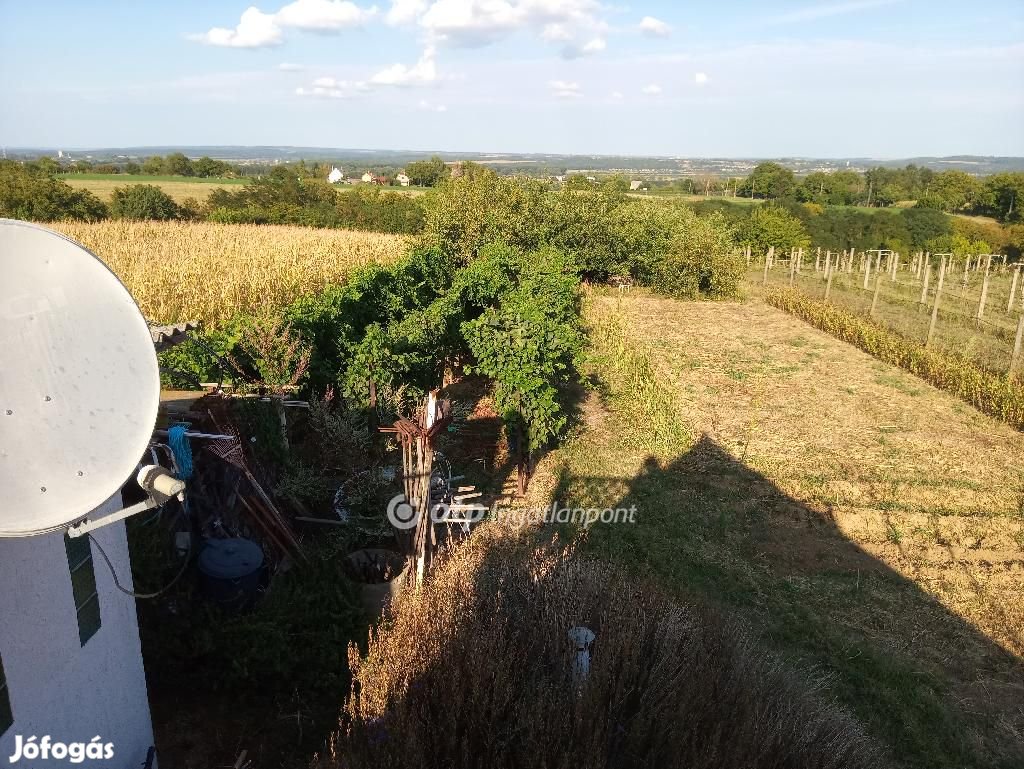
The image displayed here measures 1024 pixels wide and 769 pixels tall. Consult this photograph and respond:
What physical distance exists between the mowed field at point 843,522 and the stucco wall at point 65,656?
4308mm

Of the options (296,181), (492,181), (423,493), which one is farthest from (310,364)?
(296,181)

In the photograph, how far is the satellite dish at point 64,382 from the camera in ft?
7.25

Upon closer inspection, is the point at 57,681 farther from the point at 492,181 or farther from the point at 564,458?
the point at 492,181

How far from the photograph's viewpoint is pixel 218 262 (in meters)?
14.5

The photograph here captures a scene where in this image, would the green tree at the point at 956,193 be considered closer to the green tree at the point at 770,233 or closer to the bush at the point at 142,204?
the green tree at the point at 770,233

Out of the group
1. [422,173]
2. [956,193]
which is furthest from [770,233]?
[422,173]

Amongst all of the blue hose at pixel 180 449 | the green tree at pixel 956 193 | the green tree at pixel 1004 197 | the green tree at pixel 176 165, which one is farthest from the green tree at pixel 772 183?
the blue hose at pixel 180 449

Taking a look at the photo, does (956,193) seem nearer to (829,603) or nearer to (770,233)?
(770,233)

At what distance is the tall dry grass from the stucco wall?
1174 mm

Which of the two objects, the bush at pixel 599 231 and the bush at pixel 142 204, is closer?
the bush at pixel 599 231

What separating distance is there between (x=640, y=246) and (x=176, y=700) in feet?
72.6

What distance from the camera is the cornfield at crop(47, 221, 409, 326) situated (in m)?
11.6

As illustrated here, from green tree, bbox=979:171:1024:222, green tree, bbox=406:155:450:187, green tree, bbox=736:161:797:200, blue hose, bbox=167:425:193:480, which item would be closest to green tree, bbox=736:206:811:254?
green tree, bbox=979:171:1024:222

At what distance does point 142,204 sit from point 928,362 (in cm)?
3062
